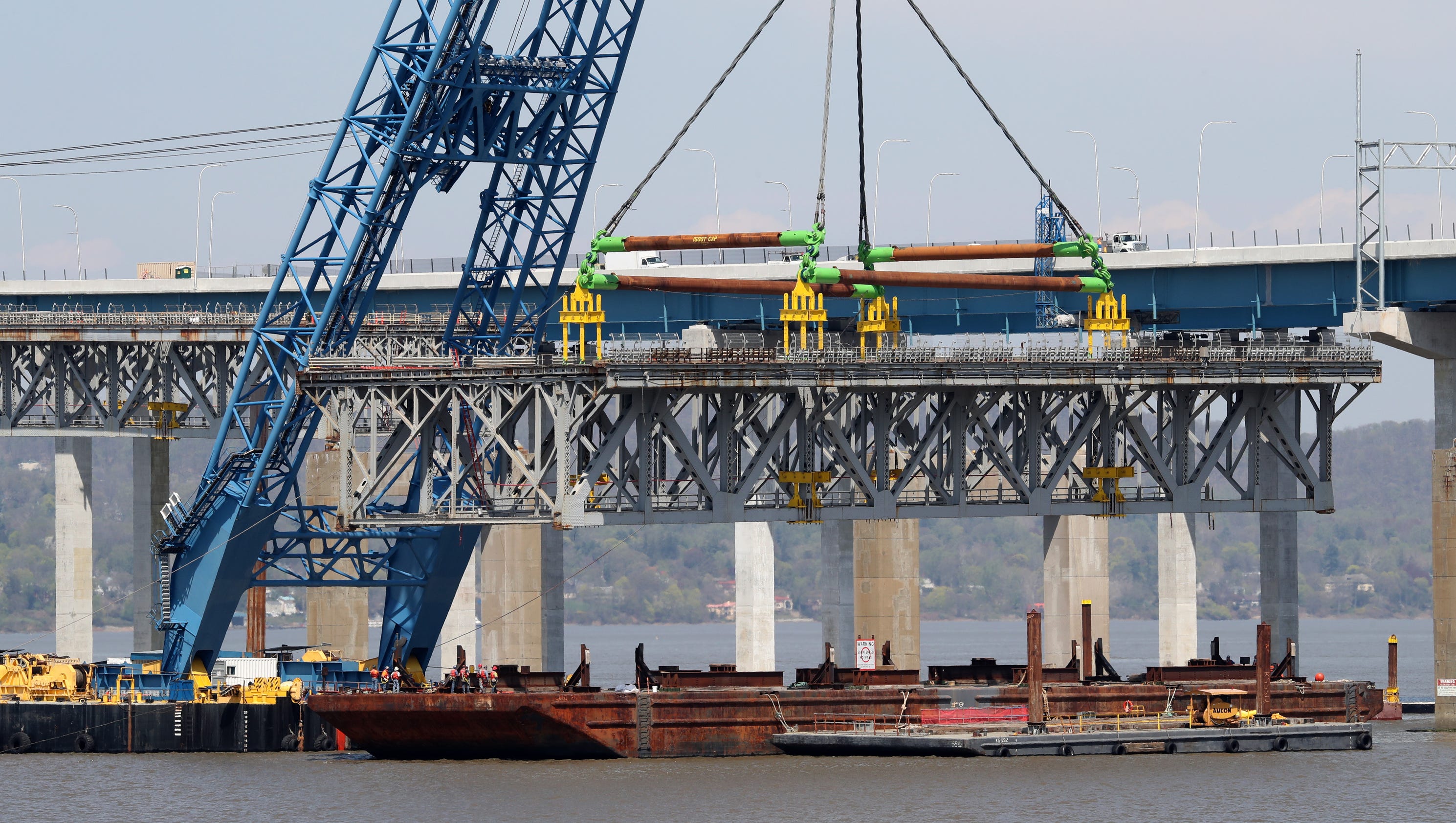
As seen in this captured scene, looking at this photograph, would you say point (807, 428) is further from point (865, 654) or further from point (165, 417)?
point (165, 417)

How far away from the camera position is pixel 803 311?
72.6m

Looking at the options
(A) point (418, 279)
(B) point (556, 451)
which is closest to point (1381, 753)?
(B) point (556, 451)

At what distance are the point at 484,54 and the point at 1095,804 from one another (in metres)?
32.3

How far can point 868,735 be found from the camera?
66.8 meters

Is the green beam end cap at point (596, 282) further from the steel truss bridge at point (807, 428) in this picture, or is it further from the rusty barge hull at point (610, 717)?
the rusty barge hull at point (610, 717)

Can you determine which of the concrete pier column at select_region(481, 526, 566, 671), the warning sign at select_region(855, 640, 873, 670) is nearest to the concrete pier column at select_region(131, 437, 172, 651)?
the concrete pier column at select_region(481, 526, 566, 671)

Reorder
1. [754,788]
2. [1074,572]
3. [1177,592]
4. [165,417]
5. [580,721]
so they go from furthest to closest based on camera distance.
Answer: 1. [1177,592]
2. [1074,572]
3. [165,417]
4. [580,721]
5. [754,788]

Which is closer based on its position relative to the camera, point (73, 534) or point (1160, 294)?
point (1160, 294)

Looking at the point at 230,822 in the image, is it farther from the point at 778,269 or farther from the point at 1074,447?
the point at 778,269

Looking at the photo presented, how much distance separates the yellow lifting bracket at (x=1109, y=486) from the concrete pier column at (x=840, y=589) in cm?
2282

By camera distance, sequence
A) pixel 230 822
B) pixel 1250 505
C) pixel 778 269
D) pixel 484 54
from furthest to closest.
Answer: pixel 778 269 < pixel 1250 505 < pixel 484 54 < pixel 230 822

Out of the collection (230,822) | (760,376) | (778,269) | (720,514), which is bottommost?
(230,822)

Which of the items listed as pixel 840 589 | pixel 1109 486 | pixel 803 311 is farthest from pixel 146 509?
pixel 1109 486

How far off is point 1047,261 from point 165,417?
40.4 m
